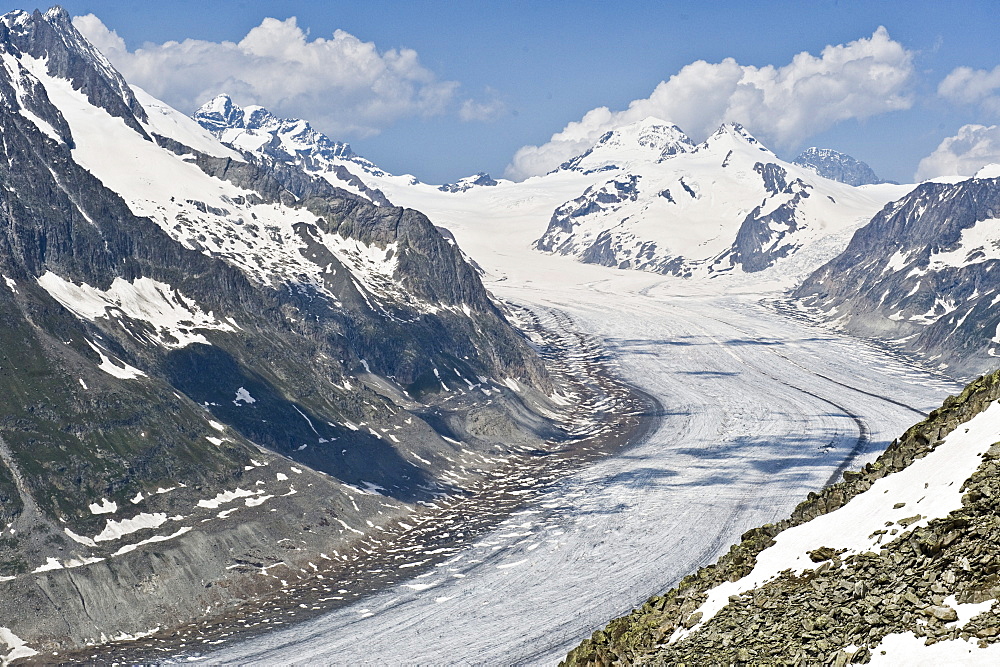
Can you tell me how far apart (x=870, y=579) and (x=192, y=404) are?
10046 centimetres

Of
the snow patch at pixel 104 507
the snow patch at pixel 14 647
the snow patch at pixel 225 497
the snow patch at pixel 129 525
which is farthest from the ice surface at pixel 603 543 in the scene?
the snow patch at pixel 104 507

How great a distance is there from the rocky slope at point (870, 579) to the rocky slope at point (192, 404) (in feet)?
204

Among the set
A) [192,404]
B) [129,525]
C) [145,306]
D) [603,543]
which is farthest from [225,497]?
[145,306]

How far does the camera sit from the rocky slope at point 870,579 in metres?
31.6

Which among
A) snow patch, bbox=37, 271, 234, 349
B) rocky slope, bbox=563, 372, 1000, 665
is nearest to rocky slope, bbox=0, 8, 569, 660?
snow patch, bbox=37, 271, 234, 349

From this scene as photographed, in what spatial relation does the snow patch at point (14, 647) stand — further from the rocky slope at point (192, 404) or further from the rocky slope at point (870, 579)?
the rocky slope at point (870, 579)

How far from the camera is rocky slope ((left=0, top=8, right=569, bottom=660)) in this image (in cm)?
9325

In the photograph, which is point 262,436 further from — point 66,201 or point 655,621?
point 655,621

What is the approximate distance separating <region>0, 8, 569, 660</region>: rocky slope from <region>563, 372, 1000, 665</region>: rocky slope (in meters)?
62.2

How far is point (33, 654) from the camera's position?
81.0 m

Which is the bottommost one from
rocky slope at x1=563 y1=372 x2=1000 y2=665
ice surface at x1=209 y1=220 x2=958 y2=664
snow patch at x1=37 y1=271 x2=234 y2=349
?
ice surface at x1=209 y1=220 x2=958 y2=664

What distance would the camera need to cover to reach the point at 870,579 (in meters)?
35.5

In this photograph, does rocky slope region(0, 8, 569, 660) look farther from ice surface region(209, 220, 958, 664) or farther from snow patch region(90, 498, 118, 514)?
ice surface region(209, 220, 958, 664)

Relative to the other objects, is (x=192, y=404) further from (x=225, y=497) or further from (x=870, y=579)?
(x=870, y=579)
